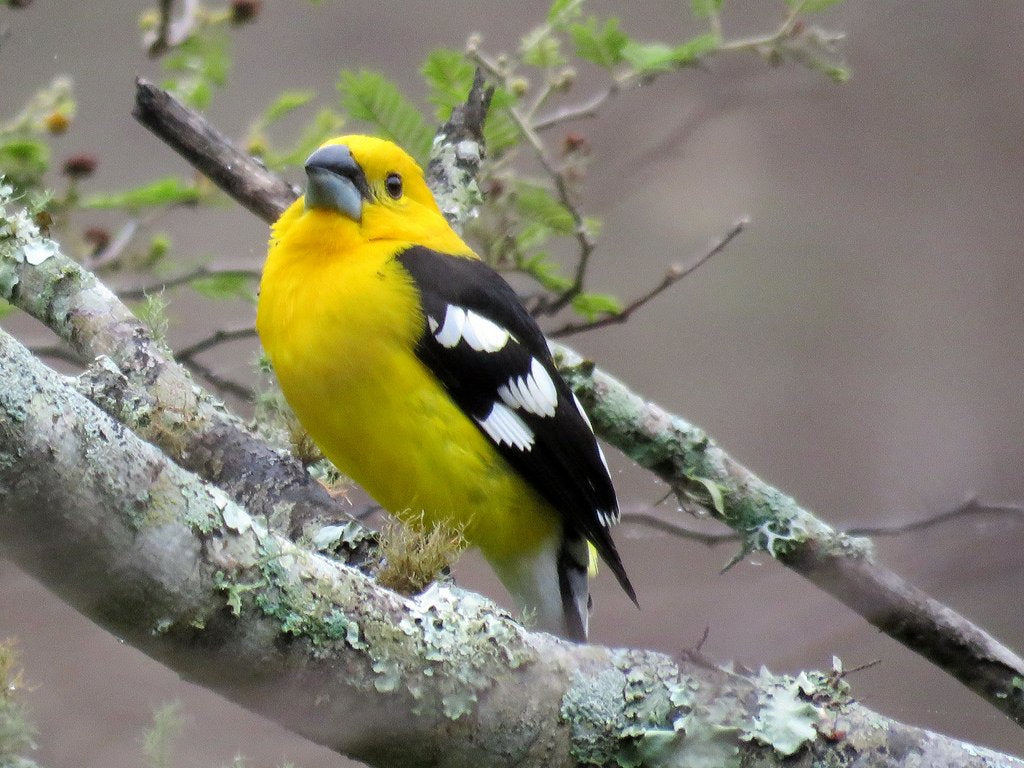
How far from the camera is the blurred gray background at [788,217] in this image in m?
4.98

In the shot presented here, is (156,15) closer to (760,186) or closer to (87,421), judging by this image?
(87,421)

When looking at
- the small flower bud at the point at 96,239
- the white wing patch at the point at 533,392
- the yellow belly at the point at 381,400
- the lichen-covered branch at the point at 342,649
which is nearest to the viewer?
the lichen-covered branch at the point at 342,649

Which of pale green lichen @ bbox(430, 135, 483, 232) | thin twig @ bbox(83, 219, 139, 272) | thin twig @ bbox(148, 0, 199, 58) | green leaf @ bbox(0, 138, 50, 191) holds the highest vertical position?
thin twig @ bbox(148, 0, 199, 58)

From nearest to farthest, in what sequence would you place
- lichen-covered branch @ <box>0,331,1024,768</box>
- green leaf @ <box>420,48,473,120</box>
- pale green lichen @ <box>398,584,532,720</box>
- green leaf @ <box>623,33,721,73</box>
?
1. lichen-covered branch @ <box>0,331,1024,768</box>
2. pale green lichen @ <box>398,584,532,720</box>
3. green leaf @ <box>623,33,721,73</box>
4. green leaf @ <box>420,48,473,120</box>

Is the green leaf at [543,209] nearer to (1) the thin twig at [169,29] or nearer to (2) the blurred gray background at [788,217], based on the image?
(2) the blurred gray background at [788,217]

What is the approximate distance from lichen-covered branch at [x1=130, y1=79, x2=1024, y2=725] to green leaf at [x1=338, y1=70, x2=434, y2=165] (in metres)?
0.30

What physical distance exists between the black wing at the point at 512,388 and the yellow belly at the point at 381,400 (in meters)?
0.03

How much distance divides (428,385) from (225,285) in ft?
2.94

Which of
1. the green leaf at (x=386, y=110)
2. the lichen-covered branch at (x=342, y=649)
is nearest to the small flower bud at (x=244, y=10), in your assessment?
the green leaf at (x=386, y=110)

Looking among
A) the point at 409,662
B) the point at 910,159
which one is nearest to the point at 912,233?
the point at 910,159

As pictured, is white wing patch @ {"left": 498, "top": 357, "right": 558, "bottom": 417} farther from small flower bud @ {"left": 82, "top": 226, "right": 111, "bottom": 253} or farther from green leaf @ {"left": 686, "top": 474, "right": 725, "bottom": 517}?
small flower bud @ {"left": 82, "top": 226, "right": 111, "bottom": 253}

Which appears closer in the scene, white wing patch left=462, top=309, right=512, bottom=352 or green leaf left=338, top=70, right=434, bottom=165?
white wing patch left=462, top=309, right=512, bottom=352

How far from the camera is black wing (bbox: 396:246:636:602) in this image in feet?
8.15

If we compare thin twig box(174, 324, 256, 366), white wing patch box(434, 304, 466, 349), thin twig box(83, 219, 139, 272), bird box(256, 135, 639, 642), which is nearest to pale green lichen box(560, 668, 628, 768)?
bird box(256, 135, 639, 642)
